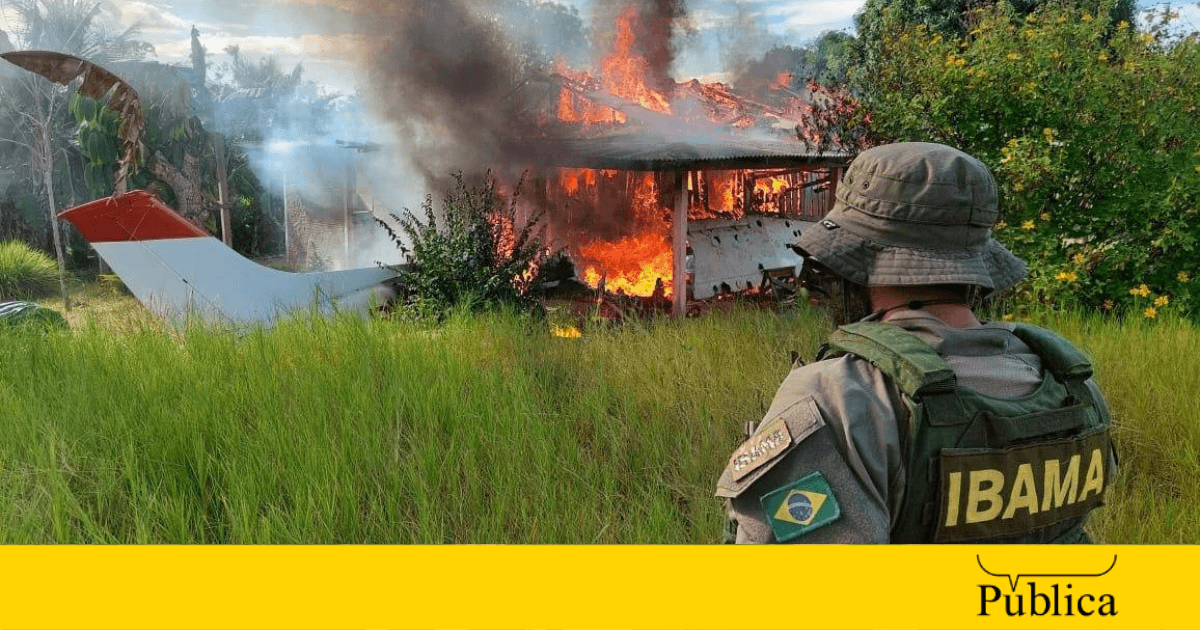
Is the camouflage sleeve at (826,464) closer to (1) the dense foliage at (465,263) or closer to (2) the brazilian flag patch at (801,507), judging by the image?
(2) the brazilian flag patch at (801,507)

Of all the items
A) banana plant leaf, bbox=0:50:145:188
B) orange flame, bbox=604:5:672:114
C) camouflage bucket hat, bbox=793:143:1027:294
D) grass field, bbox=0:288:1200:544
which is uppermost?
orange flame, bbox=604:5:672:114

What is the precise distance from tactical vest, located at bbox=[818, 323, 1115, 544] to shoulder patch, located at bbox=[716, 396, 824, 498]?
0.52 ft

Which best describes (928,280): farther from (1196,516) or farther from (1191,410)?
(1191,410)

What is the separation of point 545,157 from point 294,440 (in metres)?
8.93

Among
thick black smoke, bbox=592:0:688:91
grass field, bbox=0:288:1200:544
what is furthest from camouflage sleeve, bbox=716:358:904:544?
thick black smoke, bbox=592:0:688:91

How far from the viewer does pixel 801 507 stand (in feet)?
4.20

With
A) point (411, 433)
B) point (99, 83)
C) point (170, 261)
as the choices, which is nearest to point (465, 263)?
point (170, 261)

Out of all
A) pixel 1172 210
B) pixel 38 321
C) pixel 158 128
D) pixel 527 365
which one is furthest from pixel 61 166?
pixel 1172 210

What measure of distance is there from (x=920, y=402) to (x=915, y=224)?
38cm

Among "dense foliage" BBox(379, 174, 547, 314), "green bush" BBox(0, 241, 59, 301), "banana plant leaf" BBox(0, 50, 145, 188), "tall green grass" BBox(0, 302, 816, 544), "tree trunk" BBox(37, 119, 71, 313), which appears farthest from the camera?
"green bush" BBox(0, 241, 59, 301)

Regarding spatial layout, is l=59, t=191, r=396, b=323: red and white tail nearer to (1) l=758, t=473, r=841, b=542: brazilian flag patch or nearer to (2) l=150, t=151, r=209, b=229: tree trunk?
(1) l=758, t=473, r=841, b=542: brazilian flag patch

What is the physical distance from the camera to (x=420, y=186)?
15.2 meters

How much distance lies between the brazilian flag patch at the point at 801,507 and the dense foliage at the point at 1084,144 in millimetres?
5416

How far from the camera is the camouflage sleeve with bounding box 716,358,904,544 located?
49.7 inches
